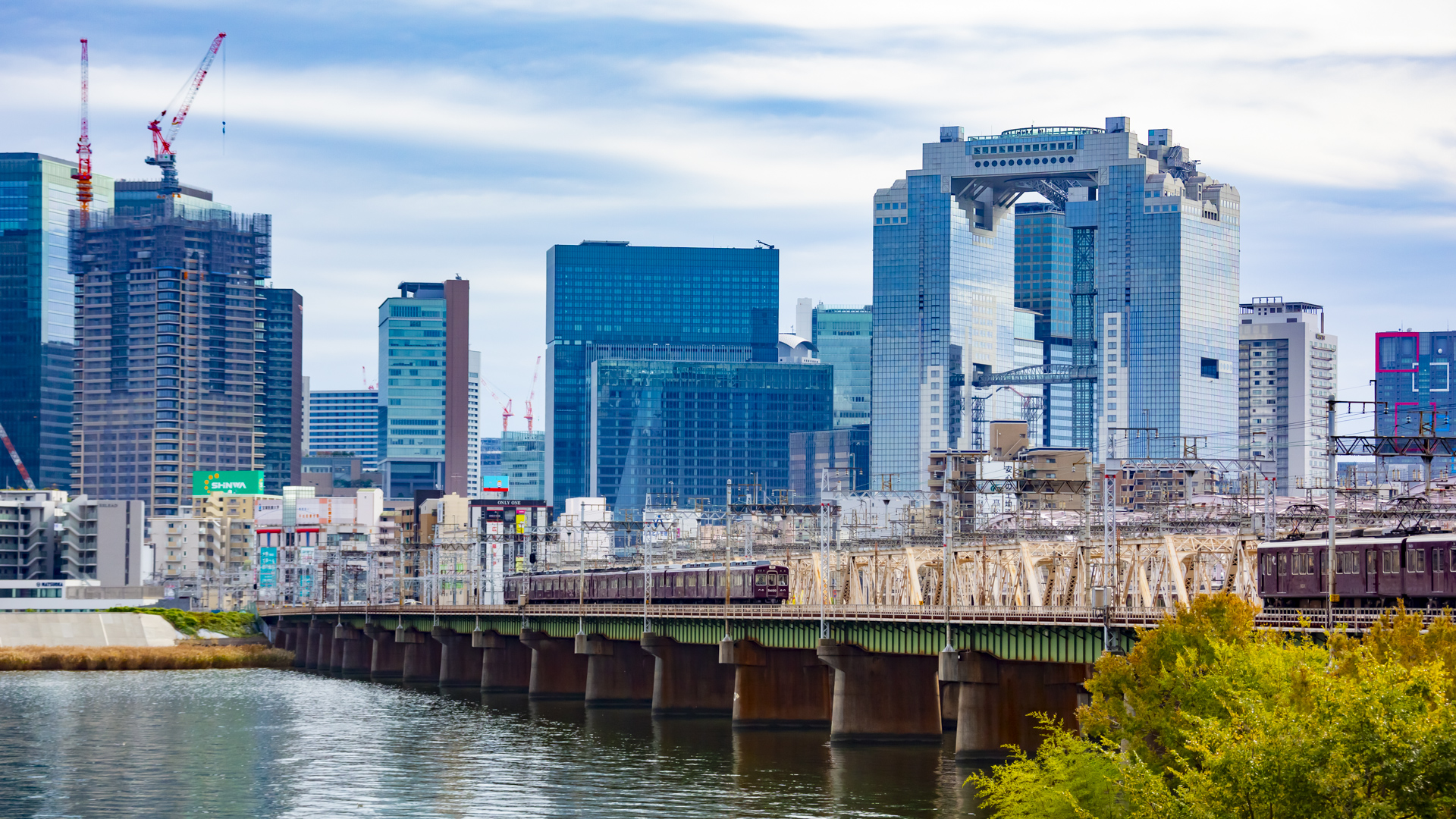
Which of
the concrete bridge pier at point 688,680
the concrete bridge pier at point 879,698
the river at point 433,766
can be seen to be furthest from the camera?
the concrete bridge pier at point 688,680

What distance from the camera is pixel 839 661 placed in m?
119

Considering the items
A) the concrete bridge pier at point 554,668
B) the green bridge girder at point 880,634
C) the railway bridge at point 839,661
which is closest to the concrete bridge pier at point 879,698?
the railway bridge at point 839,661

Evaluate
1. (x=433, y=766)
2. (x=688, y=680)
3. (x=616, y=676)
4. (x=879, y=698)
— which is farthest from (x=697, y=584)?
(x=433, y=766)

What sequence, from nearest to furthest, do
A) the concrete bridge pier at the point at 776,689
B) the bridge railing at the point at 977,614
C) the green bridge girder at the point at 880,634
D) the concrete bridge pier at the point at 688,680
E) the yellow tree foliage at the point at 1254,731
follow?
the yellow tree foliage at the point at 1254,731, the bridge railing at the point at 977,614, the green bridge girder at the point at 880,634, the concrete bridge pier at the point at 776,689, the concrete bridge pier at the point at 688,680

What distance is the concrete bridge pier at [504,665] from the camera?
621 feet

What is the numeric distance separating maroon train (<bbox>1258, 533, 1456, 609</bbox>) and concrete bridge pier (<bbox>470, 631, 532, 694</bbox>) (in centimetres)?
10417

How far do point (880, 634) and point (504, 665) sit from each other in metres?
80.9

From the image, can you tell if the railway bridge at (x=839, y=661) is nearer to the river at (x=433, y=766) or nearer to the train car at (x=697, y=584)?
the river at (x=433, y=766)

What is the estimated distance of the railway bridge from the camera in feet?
332

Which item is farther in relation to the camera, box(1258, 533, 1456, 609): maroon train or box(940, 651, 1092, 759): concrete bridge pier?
box(940, 651, 1092, 759): concrete bridge pier

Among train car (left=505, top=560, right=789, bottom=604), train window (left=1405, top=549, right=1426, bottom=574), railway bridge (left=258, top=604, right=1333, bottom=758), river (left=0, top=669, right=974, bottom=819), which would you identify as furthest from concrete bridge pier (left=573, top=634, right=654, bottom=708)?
train window (left=1405, top=549, right=1426, bottom=574)

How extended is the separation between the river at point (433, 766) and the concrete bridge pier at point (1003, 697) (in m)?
2.24

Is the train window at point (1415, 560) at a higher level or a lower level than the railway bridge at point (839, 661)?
higher

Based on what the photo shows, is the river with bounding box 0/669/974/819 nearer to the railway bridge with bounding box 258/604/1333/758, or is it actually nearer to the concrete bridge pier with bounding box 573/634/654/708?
the railway bridge with bounding box 258/604/1333/758
